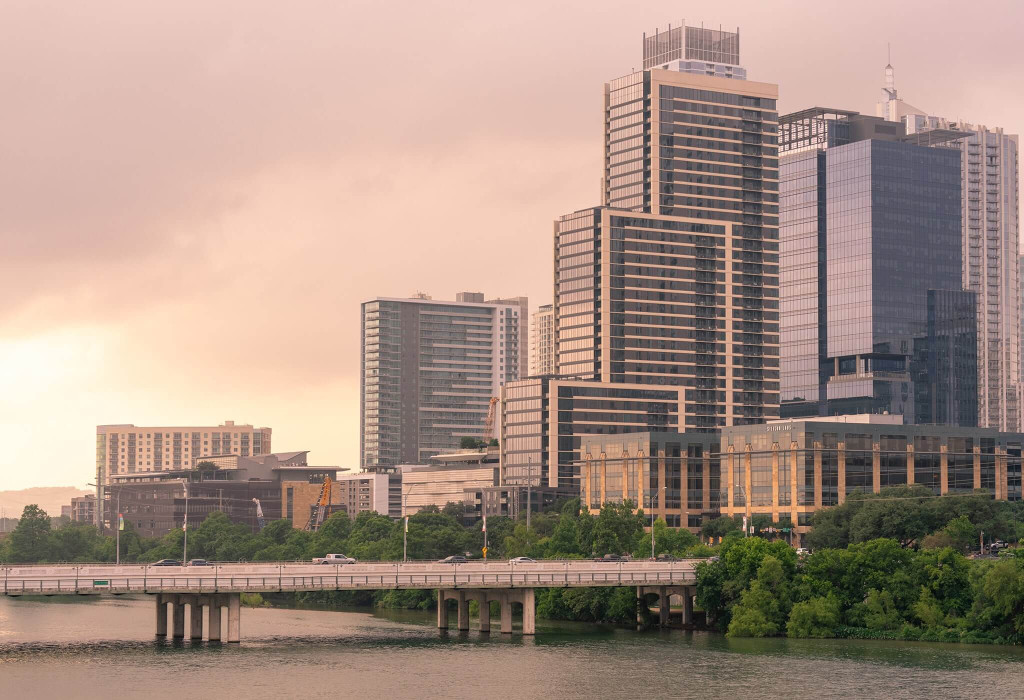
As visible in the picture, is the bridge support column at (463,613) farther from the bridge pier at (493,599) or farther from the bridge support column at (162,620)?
the bridge support column at (162,620)

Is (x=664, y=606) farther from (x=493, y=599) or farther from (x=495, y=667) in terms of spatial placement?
(x=495, y=667)

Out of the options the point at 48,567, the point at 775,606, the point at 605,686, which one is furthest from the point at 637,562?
the point at 48,567

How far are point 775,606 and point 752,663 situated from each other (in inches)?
1054

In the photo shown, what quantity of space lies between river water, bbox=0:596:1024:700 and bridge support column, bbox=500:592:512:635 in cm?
154

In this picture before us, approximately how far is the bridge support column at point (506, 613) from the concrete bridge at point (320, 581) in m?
0.10

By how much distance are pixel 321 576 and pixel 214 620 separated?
11.0 m

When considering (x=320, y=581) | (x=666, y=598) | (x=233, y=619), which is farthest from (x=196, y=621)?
(x=666, y=598)

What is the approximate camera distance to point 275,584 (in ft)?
489

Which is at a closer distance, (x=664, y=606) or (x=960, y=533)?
(x=664, y=606)

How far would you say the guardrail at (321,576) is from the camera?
14212 centimetres

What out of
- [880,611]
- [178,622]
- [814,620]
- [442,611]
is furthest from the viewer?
[442,611]

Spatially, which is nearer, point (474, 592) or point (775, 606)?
point (775, 606)

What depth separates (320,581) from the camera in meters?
151

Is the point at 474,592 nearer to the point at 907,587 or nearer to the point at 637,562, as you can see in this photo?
the point at 637,562
